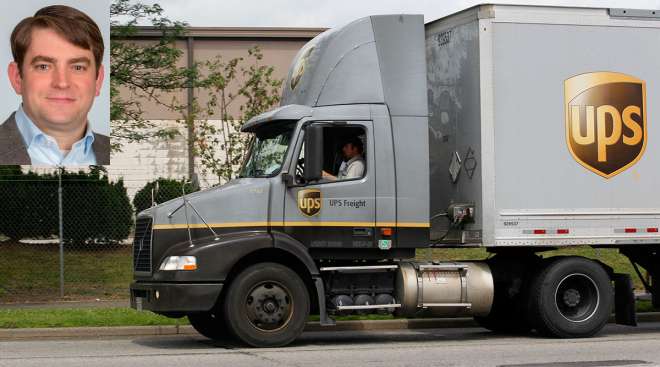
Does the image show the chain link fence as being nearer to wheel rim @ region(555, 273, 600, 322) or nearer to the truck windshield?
the truck windshield

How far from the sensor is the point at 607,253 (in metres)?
27.0

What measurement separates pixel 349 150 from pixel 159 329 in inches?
155

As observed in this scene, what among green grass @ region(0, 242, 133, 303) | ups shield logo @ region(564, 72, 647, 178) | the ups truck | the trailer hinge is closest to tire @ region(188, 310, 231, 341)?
the ups truck

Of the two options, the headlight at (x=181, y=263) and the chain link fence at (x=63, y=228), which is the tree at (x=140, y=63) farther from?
the headlight at (x=181, y=263)

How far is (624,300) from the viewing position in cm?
1588

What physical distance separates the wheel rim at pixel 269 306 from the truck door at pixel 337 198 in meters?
0.71

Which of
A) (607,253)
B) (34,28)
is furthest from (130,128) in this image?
(607,253)

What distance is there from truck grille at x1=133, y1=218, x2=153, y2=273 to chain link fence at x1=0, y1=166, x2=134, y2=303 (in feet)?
30.3

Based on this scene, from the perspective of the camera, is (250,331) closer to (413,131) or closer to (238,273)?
(238,273)

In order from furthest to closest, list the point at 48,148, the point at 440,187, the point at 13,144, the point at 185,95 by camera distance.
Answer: the point at 185,95 → the point at 48,148 → the point at 13,144 → the point at 440,187

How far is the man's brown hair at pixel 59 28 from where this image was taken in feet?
76.0

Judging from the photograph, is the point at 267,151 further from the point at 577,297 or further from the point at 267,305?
the point at 577,297

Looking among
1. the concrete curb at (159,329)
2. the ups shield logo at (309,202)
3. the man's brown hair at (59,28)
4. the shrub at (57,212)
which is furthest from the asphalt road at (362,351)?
the shrub at (57,212)

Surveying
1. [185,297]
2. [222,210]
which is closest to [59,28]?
[222,210]
